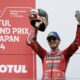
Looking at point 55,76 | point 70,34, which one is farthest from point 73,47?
point 70,34

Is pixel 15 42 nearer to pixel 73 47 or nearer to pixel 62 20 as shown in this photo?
pixel 62 20

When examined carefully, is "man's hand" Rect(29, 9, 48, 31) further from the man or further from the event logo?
the event logo

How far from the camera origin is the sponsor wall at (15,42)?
3.34m

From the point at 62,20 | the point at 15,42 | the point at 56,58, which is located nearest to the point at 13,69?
the point at 15,42

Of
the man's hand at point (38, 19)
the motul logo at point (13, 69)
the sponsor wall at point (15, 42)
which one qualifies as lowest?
the motul logo at point (13, 69)

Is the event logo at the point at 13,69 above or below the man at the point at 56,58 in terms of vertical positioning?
below

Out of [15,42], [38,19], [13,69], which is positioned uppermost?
[38,19]

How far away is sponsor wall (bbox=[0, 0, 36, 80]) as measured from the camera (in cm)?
334

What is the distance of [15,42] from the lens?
3395 mm

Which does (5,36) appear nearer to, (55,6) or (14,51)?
(14,51)

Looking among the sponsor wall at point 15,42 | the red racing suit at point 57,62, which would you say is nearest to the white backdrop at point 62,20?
the sponsor wall at point 15,42

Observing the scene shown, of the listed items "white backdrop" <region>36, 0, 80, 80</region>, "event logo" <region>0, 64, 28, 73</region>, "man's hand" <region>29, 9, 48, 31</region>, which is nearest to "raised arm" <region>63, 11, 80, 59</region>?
"man's hand" <region>29, 9, 48, 31</region>

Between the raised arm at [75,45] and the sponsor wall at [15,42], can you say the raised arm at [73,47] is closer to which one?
the raised arm at [75,45]

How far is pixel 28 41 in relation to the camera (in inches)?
115
